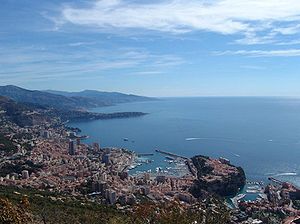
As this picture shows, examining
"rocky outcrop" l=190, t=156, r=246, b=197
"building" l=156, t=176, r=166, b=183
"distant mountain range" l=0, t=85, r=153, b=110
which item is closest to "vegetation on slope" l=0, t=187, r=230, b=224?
"rocky outcrop" l=190, t=156, r=246, b=197

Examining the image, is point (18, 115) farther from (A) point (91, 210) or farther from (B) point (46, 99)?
(A) point (91, 210)

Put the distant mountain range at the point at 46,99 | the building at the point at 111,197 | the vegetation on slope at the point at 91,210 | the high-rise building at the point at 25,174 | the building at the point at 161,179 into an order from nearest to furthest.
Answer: the vegetation on slope at the point at 91,210
the building at the point at 111,197
the high-rise building at the point at 25,174
the building at the point at 161,179
the distant mountain range at the point at 46,99

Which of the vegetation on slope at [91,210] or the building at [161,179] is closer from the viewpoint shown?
the vegetation on slope at [91,210]

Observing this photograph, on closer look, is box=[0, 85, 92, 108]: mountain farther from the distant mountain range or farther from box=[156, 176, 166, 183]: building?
box=[156, 176, 166, 183]: building

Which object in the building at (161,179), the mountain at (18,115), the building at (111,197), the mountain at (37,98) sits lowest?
the building at (161,179)

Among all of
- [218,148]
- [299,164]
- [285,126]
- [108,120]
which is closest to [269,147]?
[218,148]

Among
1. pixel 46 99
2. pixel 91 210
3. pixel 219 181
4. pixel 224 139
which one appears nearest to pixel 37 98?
pixel 46 99

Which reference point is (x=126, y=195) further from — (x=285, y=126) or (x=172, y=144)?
(x=285, y=126)

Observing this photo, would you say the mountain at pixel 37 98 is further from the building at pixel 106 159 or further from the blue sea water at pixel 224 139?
the building at pixel 106 159

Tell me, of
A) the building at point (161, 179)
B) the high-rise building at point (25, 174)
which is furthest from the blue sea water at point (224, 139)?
the high-rise building at point (25, 174)
